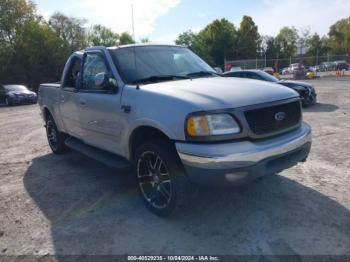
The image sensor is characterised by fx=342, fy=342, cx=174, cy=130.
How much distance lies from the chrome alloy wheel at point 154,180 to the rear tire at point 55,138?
328cm

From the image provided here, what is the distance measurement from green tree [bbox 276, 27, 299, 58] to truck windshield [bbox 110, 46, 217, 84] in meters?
75.2

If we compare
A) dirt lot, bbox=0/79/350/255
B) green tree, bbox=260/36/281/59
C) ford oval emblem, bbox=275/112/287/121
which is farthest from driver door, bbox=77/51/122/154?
green tree, bbox=260/36/281/59

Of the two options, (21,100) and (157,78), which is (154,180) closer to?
(157,78)

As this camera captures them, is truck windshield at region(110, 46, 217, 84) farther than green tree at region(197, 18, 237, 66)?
No

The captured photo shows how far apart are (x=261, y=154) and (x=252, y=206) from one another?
1.00m

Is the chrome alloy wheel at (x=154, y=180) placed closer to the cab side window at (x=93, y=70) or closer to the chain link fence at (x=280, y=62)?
the cab side window at (x=93, y=70)

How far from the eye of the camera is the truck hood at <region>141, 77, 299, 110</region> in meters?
3.36

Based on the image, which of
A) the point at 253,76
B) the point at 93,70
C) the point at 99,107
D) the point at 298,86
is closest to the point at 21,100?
the point at 253,76

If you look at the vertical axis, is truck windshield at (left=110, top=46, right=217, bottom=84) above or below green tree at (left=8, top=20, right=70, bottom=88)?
below

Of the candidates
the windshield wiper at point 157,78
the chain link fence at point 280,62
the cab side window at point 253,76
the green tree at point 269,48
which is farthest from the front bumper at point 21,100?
the green tree at point 269,48

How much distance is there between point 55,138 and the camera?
23.0 feet

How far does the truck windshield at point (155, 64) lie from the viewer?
4332mm

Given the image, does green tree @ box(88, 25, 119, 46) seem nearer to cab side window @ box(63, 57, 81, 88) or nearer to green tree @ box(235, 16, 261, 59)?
green tree @ box(235, 16, 261, 59)

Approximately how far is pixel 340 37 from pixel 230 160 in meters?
83.8
